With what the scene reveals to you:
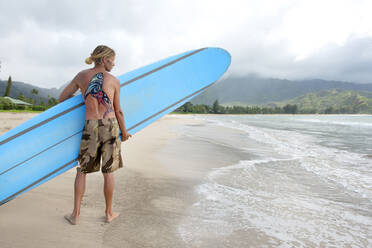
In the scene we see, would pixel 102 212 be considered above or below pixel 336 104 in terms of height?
below

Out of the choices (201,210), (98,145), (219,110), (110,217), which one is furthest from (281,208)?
(219,110)

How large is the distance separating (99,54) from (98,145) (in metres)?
0.74

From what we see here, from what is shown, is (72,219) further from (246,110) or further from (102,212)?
(246,110)

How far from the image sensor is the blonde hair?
1809 millimetres

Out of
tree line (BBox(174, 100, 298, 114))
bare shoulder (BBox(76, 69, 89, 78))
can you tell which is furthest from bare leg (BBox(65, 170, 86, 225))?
tree line (BBox(174, 100, 298, 114))

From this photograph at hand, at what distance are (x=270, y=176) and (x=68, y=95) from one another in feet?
9.90

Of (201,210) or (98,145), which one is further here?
(201,210)

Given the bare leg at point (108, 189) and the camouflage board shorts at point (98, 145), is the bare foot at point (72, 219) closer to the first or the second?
the bare leg at point (108, 189)

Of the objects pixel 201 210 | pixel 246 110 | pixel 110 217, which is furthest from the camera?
pixel 246 110

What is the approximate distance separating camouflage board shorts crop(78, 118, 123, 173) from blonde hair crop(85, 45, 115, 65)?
499mm

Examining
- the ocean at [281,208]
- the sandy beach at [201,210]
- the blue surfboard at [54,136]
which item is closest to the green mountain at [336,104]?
the ocean at [281,208]

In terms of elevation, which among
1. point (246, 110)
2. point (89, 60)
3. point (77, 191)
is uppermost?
point (246, 110)

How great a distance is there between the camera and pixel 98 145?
1765mm

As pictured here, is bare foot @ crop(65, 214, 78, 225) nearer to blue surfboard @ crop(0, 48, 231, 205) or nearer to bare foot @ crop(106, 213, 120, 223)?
bare foot @ crop(106, 213, 120, 223)
